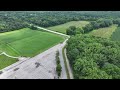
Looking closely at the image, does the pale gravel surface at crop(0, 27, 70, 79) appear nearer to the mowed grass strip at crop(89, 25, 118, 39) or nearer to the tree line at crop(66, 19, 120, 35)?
the tree line at crop(66, 19, 120, 35)

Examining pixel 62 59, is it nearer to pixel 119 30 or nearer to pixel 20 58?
pixel 20 58

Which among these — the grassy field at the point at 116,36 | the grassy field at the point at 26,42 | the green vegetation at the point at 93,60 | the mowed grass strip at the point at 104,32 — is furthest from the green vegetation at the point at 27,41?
the grassy field at the point at 116,36

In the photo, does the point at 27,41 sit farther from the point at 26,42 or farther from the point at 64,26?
the point at 64,26

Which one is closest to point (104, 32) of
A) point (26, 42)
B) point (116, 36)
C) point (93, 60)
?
point (116, 36)

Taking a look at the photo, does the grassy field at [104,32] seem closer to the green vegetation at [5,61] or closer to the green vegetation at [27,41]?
the green vegetation at [27,41]

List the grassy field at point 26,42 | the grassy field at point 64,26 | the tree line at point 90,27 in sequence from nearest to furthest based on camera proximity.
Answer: the grassy field at point 26,42 < the tree line at point 90,27 < the grassy field at point 64,26
